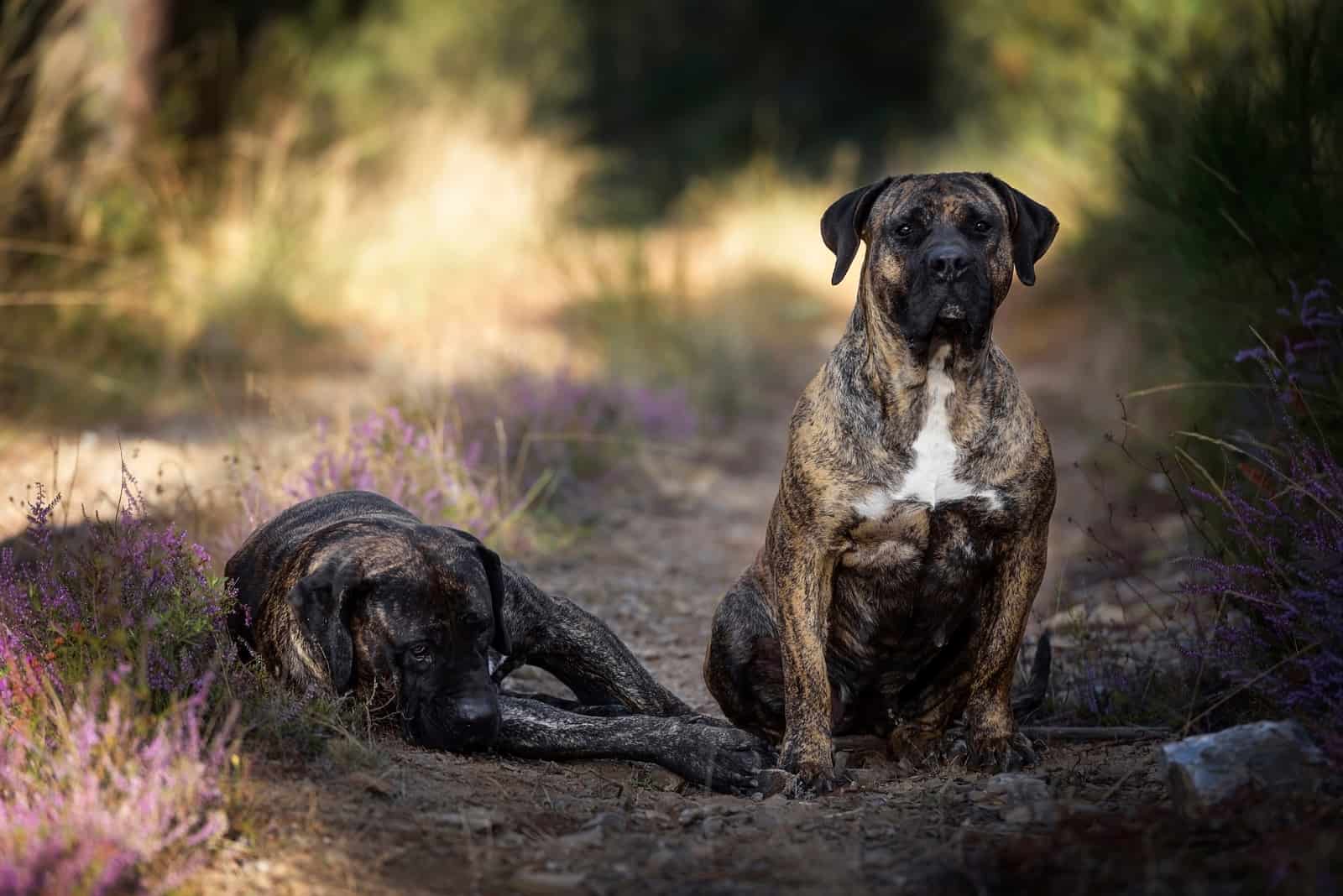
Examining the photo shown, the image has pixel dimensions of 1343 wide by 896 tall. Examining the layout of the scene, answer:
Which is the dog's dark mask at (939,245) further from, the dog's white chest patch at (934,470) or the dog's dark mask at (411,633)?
the dog's dark mask at (411,633)

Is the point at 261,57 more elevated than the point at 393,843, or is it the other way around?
the point at 261,57

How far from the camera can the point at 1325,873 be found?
3209mm

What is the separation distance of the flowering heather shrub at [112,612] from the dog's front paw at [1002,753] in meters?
2.42

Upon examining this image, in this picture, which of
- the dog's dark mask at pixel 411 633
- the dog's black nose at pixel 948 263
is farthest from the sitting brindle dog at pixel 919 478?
the dog's dark mask at pixel 411 633

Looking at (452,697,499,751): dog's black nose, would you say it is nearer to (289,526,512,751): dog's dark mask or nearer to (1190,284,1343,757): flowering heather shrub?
(289,526,512,751): dog's dark mask

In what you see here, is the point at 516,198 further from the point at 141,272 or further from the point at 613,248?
the point at 141,272

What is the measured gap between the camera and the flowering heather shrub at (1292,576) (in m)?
4.22

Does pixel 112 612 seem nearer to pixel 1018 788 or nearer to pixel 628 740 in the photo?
pixel 628 740

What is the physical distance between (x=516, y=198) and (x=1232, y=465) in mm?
12572

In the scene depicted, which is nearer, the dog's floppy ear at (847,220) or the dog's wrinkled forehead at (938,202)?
the dog's wrinkled forehead at (938,202)

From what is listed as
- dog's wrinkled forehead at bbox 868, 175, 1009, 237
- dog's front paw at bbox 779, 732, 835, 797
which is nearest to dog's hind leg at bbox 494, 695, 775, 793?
dog's front paw at bbox 779, 732, 835, 797

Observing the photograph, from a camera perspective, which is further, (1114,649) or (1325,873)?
(1114,649)

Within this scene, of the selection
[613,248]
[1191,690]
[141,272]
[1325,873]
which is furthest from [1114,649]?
[613,248]

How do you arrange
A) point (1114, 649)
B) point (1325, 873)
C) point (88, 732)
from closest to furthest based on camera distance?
1. point (1325, 873)
2. point (88, 732)
3. point (1114, 649)
